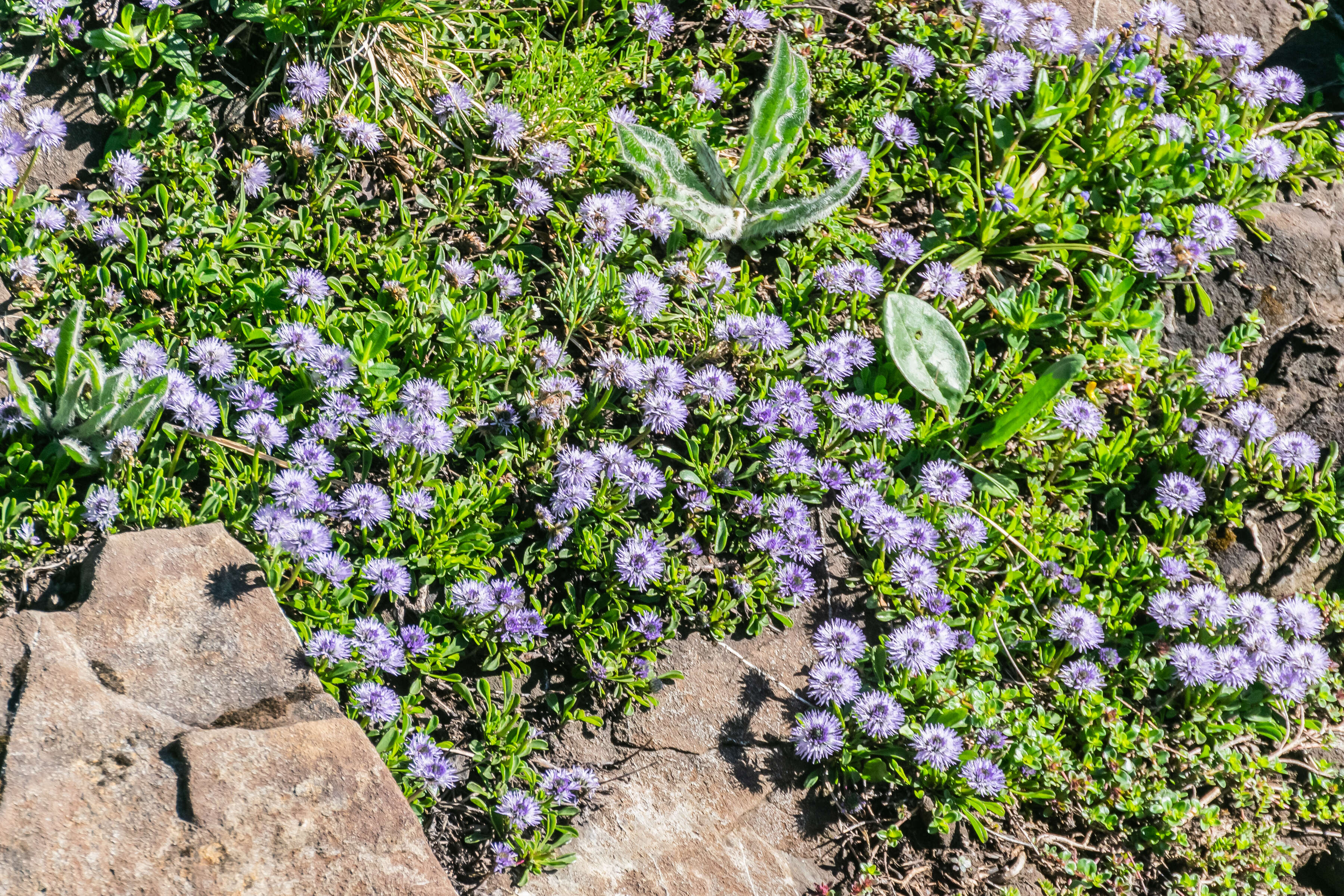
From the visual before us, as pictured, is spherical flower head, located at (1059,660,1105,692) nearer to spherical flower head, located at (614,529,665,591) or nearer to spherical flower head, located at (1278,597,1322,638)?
spherical flower head, located at (1278,597,1322,638)

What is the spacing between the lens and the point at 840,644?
318cm

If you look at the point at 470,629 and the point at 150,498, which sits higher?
the point at 150,498

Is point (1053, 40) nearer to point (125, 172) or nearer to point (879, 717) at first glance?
point (879, 717)

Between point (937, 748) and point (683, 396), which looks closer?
point (937, 748)

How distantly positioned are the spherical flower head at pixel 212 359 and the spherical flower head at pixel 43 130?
89 cm

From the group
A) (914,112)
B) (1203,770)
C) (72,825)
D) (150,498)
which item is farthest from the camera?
(914,112)

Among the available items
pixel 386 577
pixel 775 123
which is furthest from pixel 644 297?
pixel 386 577

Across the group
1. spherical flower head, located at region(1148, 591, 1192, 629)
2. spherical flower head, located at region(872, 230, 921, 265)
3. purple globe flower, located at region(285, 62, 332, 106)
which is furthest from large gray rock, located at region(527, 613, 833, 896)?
purple globe flower, located at region(285, 62, 332, 106)

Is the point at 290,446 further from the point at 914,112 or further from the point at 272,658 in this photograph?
the point at 914,112

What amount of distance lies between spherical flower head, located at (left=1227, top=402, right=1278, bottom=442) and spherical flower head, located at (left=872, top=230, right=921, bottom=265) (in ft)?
4.26

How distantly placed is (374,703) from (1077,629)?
2159 mm

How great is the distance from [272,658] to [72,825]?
58 cm

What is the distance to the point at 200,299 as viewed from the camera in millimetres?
3301

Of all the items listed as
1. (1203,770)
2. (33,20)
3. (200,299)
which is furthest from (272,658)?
(1203,770)
